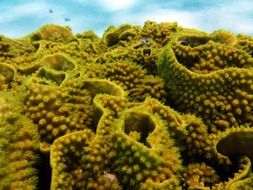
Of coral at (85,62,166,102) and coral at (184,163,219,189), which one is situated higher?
coral at (85,62,166,102)

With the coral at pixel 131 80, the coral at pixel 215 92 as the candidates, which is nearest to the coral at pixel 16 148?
the coral at pixel 131 80

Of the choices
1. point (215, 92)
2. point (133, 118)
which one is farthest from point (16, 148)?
point (215, 92)

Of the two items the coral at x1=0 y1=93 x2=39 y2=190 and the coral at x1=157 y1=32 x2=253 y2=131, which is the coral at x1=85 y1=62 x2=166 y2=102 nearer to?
the coral at x1=157 y1=32 x2=253 y2=131

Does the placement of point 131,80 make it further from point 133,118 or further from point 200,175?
point 200,175

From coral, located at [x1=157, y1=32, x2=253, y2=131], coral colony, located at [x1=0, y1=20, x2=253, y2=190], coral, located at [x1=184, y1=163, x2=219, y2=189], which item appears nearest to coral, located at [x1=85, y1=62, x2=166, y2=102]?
coral colony, located at [x1=0, y1=20, x2=253, y2=190]

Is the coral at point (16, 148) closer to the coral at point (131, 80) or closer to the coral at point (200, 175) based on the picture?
the coral at point (131, 80)

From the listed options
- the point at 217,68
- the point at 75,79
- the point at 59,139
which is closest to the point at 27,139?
the point at 59,139

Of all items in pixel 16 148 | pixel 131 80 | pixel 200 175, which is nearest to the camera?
pixel 16 148

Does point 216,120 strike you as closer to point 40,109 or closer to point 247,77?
point 247,77
